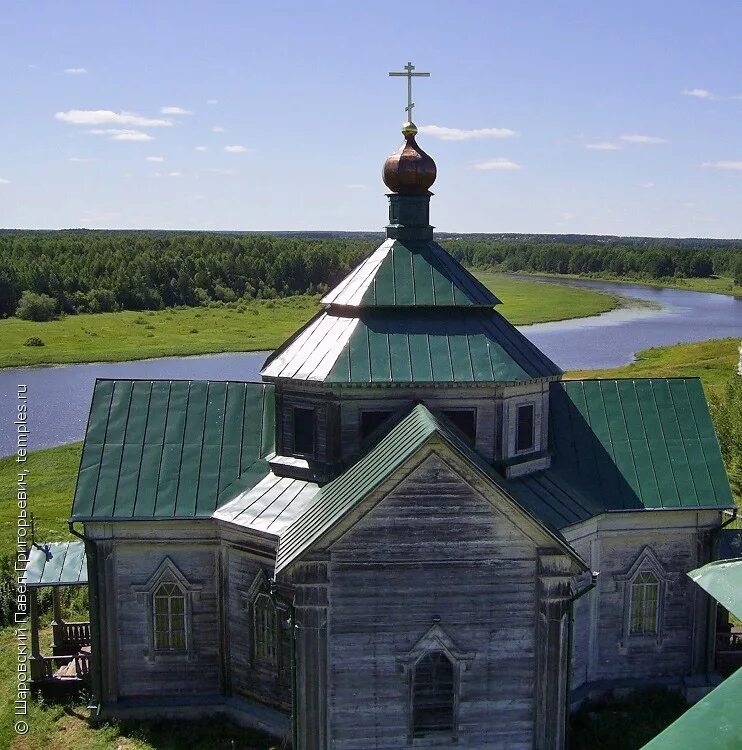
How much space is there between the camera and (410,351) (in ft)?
49.4

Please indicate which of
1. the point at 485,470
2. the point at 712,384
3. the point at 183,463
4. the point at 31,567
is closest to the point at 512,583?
the point at 485,470

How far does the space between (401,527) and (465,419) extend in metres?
3.08

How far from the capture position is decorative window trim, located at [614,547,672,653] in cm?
1655

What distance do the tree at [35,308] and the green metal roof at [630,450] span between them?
242ft

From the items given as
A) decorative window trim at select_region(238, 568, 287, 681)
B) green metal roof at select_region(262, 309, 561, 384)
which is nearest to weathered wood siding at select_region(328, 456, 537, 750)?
decorative window trim at select_region(238, 568, 287, 681)

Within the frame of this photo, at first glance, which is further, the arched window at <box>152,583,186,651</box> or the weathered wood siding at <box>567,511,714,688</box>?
the weathered wood siding at <box>567,511,714,688</box>

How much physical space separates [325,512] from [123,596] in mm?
5035

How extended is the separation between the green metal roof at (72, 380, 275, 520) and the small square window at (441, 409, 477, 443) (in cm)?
374

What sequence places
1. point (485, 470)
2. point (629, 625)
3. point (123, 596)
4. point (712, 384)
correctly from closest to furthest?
point (485, 470) < point (123, 596) < point (629, 625) < point (712, 384)

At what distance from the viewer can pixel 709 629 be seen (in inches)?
667

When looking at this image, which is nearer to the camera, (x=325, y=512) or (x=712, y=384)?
(x=325, y=512)

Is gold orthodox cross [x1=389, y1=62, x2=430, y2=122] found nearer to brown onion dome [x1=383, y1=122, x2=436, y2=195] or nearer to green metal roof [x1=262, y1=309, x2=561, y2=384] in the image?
brown onion dome [x1=383, y1=122, x2=436, y2=195]

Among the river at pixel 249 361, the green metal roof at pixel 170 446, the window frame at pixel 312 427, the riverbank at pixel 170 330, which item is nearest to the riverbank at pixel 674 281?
the river at pixel 249 361

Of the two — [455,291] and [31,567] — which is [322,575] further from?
[31,567]
